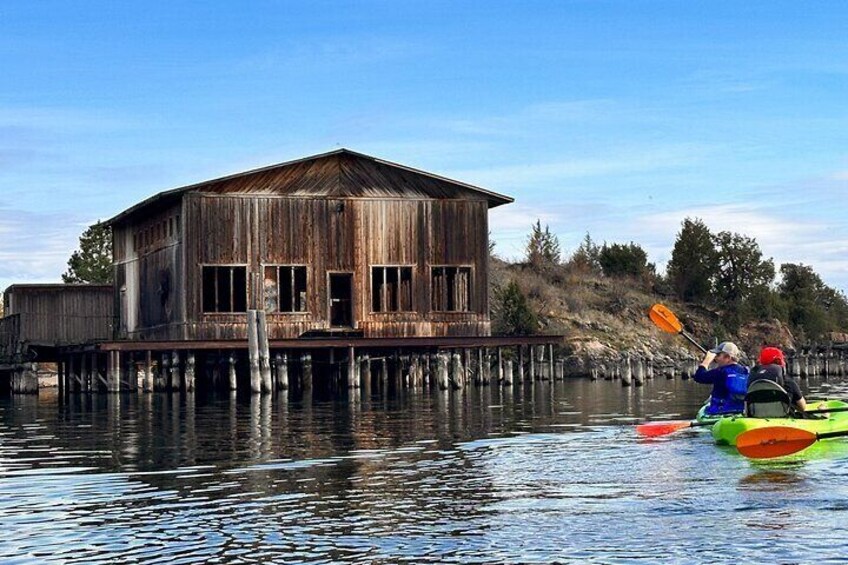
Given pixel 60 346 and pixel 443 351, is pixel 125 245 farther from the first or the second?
pixel 443 351

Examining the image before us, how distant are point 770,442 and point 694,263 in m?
81.3

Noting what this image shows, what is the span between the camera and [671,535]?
614 inches

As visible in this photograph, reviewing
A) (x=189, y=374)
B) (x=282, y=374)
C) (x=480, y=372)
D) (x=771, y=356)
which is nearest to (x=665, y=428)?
(x=771, y=356)

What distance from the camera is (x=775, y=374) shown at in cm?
2456

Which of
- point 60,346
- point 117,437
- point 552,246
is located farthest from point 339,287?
point 552,246

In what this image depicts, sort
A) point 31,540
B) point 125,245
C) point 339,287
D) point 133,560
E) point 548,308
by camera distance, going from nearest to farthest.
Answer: point 133,560 < point 31,540 < point 339,287 < point 125,245 < point 548,308

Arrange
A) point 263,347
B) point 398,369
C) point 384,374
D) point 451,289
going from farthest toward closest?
point 451,289
point 384,374
point 398,369
point 263,347

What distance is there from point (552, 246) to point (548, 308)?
49.4ft

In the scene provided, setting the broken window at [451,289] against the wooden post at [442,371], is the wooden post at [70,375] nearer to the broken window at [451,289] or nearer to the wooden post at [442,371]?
the broken window at [451,289]

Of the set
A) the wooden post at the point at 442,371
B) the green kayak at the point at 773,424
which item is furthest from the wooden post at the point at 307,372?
the green kayak at the point at 773,424

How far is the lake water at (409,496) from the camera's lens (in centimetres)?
1523

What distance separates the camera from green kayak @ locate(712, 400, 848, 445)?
2330 cm

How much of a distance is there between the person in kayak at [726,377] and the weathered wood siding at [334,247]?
31.1 metres

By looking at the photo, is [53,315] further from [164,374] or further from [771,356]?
[771,356]
